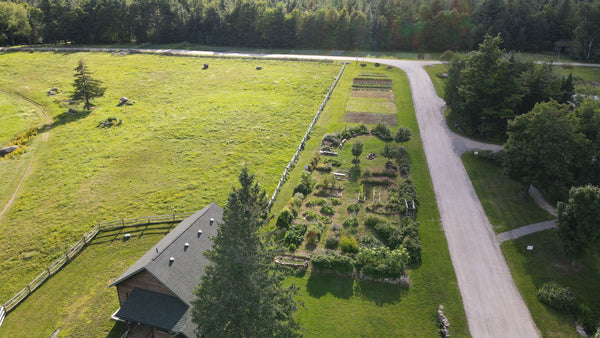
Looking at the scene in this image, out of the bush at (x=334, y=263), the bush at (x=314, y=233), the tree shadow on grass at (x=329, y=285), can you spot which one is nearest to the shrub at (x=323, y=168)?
the bush at (x=314, y=233)

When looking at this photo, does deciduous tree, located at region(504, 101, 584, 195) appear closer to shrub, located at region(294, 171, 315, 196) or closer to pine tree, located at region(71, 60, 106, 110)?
shrub, located at region(294, 171, 315, 196)

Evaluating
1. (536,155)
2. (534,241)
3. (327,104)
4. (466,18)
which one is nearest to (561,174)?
(536,155)

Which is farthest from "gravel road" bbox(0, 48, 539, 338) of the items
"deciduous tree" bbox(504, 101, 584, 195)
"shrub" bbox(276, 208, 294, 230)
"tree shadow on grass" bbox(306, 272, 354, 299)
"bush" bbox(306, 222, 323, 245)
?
"shrub" bbox(276, 208, 294, 230)

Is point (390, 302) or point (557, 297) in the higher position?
point (557, 297)

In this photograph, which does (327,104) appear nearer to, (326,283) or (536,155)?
(536,155)

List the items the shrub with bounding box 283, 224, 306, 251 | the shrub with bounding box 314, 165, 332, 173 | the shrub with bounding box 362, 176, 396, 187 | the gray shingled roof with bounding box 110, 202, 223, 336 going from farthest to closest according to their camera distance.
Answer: the shrub with bounding box 314, 165, 332, 173 < the shrub with bounding box 362, 176, 396, 187 < the shrub with bounding box 283, 224, 306, 251 < the gray shingled roof with bounding box 110, 202, 223, 336

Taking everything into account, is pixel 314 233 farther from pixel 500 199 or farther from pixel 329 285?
pixel 500 199

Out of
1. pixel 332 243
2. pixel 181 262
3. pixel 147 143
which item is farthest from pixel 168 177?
pixel 332 243
